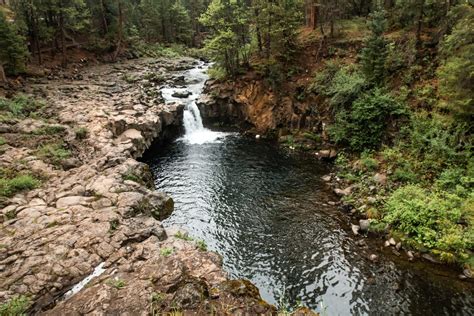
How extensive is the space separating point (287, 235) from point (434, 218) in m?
5.88

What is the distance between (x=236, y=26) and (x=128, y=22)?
88.9ft

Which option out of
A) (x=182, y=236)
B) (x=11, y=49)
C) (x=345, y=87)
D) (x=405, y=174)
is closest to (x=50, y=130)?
(x=182, y=236)

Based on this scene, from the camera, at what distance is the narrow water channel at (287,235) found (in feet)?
33.1

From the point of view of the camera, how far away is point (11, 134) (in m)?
16.3

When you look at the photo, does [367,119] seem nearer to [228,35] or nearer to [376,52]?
[376,52]

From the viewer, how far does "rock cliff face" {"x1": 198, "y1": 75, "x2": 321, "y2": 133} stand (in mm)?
22984

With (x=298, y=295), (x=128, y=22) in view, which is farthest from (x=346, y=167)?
(x=128, y=22)

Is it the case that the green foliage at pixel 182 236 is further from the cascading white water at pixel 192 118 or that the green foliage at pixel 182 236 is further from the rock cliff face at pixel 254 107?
the rock cliff face at pixel 254 107

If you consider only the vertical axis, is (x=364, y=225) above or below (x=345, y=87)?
below

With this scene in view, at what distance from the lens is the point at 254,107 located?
25.2 metres

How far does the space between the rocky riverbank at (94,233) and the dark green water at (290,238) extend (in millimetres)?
2221

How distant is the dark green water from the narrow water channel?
0.04 m

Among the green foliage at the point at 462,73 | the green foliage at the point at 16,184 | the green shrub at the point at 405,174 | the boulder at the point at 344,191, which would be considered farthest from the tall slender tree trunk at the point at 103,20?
the green shrub at the point at 405,174

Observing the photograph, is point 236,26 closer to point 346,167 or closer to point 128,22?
point 346,167
